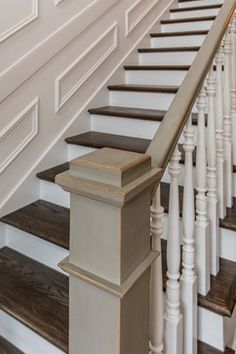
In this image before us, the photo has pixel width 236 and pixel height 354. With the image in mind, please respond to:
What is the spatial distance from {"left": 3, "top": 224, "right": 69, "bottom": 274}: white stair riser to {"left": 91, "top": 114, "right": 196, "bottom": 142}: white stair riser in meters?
0.92

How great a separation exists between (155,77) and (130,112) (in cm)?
52

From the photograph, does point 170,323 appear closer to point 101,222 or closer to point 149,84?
point 101,222

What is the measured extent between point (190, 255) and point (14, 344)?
92 centimetres

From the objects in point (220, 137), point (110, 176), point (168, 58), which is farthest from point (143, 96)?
point (110, 176)

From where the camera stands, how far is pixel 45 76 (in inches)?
77.1

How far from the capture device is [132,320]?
742mm

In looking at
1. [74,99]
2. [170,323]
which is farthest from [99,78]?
[170,323]

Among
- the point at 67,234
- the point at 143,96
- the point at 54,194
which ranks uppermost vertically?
the point at 143,96

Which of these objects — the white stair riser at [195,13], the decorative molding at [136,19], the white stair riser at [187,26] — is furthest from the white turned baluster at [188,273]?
the white stair riser at [195,13]

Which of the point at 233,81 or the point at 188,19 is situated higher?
the point at 188,19

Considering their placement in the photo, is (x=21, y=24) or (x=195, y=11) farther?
(x=195, y=11)

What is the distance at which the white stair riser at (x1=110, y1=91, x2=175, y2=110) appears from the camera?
2273 mm

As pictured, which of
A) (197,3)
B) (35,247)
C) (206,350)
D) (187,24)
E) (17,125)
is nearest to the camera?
(206,350)

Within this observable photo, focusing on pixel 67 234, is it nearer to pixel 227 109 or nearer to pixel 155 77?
pixel 227 109
